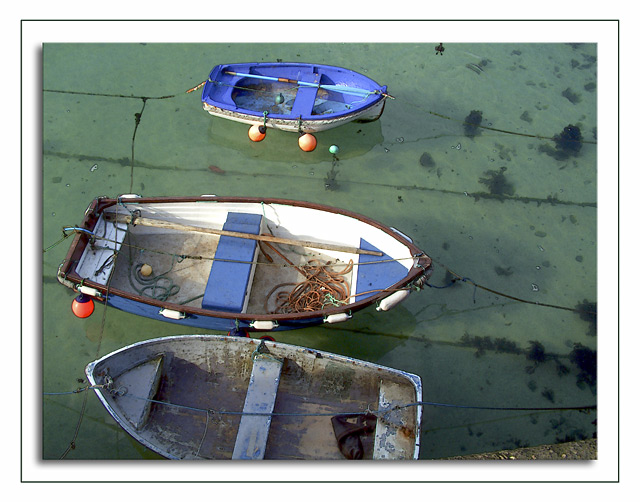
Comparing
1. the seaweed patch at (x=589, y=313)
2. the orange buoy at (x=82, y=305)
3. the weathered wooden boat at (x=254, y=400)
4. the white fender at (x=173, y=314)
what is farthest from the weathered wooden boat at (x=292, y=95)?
the seaweed patch at (x=589, y=313)

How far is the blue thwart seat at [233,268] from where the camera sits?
7918 millimetres

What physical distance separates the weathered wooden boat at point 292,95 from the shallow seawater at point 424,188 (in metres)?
0.58

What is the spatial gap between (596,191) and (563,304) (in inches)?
107

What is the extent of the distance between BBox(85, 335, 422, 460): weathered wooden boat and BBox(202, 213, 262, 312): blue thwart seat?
0.59 meters

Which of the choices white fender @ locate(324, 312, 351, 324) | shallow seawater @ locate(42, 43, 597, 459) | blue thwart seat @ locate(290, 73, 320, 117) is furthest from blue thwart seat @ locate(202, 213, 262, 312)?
blue thwart seat @ locate(290, 73, 320, 117)

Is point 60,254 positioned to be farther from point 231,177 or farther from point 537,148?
point 537,148

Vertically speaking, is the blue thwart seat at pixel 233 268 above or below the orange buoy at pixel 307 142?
below

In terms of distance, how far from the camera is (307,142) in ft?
33.8

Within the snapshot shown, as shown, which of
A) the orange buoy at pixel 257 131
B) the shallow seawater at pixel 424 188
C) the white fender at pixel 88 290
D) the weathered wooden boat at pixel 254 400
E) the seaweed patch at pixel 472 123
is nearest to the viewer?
the weathered wooden boat at pixel 254 400

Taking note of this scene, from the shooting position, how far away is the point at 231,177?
10.6 m

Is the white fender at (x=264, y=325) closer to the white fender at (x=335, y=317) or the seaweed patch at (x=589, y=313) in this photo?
the white fender at (x=335, y=317)

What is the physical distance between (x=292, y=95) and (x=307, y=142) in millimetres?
1414

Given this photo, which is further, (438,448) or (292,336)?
(292,336)
